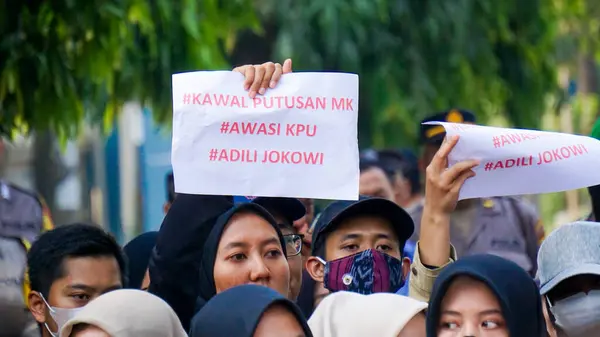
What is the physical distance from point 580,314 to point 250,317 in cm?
112

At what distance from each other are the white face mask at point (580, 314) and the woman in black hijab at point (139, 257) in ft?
7.44

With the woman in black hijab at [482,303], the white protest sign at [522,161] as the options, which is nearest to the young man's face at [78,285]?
the white protest sign at [522,161]

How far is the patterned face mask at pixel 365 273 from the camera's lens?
6035 mm

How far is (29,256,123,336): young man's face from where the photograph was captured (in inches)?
246

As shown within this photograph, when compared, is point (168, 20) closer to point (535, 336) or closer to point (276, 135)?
point (276, 135)

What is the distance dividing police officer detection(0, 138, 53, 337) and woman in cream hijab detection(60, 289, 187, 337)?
118 centimetres

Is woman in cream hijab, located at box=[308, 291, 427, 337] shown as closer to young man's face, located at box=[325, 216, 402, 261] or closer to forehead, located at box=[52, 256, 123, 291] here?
young man's face, located at box=[325, 216, 402, 261]

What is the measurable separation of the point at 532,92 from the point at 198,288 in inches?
305

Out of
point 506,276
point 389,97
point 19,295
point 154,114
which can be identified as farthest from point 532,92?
point 506,276

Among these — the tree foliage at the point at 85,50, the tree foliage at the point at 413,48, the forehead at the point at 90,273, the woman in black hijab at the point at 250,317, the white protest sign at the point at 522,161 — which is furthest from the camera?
the tree foliage at the point at 413,48

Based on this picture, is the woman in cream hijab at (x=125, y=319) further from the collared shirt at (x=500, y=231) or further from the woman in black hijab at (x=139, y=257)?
the collared shirt at (x=500, y=231)

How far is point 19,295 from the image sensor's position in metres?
6.64

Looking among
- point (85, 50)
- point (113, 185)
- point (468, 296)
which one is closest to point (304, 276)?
point (468, 296)

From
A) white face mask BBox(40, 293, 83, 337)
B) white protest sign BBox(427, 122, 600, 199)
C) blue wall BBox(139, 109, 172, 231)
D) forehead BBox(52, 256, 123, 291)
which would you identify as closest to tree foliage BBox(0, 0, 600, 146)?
forehead BBox(52, 256, 123, 291)
